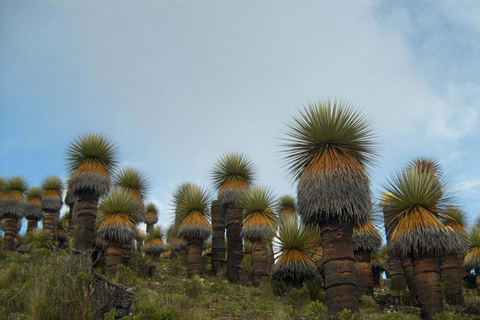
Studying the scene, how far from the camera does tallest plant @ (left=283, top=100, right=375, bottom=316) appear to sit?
13617 mm

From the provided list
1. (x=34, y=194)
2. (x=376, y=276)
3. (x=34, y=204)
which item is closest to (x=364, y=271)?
(x=376, y=276)

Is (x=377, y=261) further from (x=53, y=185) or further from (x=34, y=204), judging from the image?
(x=34, y=204)

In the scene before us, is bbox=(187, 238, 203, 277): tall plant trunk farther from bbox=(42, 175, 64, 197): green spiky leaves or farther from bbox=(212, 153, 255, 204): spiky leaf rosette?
bbox=(42, 175, 64, 197): green spiky leaves

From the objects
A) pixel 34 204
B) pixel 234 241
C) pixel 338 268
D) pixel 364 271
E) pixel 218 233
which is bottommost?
pixel 338 268

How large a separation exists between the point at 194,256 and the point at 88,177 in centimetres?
682

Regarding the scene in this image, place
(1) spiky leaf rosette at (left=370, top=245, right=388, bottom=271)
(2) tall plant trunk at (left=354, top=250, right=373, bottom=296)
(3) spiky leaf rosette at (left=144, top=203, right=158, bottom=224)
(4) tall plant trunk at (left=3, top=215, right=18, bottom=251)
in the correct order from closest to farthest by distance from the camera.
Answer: (2) tall plant trunk at (left=354, top=250, right=373, bottom=296) → (1) spiky leaf rosette at (left=370, top=245, right=388, bottom=271) → (4) tall plant trunk at (left=3, top=215, right=18, bottom=251) → (3) spiky leaf rosette at (left=144, top=203, right=158, bottom=224)

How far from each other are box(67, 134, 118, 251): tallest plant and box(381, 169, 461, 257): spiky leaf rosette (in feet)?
42.1

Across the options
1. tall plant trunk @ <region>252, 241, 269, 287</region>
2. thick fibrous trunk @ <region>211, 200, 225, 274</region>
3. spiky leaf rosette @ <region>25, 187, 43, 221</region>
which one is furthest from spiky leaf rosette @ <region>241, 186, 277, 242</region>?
spiky leaf rosette @ <region>25, 187, 43, 221</region>

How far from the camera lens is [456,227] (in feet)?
68.4

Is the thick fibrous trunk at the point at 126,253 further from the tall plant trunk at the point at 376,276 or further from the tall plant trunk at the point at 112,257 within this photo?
the tall plant trunk at the point at 376,276

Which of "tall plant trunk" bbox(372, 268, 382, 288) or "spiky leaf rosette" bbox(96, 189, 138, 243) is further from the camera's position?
"tall plant trunk" bbox(372, 268, 382, 288)

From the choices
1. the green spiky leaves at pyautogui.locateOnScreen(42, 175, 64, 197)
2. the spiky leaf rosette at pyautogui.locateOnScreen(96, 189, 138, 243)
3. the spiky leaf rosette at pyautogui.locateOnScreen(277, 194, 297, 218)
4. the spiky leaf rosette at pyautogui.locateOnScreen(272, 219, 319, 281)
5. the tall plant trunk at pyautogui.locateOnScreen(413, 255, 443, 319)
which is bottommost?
A: the tall plant trunk at pyautogui.locateOnScreen(413, 255, 443, 319)

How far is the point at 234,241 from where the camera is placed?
A: 78.9ft

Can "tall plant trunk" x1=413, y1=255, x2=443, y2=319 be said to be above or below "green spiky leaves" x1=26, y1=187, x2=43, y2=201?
below
